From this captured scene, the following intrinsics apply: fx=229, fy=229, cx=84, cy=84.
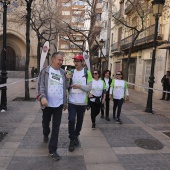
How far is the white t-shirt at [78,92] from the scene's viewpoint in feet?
14.9

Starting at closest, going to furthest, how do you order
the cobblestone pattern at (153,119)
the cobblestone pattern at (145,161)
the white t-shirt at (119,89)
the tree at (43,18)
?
the cobblestone pattern at (145,161) → the white t-shirt at (119,89) → the cobblestone pattern at (153,119) → the tree at (43,18)

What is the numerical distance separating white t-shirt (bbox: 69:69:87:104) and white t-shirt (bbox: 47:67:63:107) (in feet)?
1.43

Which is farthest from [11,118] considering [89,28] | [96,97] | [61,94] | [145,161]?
[89,28]

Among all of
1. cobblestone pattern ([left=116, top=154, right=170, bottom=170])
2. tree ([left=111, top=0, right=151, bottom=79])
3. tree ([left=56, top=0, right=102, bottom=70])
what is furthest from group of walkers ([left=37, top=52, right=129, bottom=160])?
tree ([left=56, top=0, right=102, bottom=70])

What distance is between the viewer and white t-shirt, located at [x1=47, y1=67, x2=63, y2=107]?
4066 millimetres

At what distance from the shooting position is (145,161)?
4219 millimetres

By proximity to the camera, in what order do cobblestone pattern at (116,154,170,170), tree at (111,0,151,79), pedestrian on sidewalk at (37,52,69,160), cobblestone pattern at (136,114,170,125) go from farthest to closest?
tree at (111,0,151,79) < cobblestone pattern at (136,114,170,125) < pedestrian on sidewalk at (37,52,69,160) < cobblestone pattern at (116,154,170,170)

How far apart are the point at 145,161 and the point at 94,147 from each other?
1126mm

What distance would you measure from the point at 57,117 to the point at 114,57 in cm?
2673

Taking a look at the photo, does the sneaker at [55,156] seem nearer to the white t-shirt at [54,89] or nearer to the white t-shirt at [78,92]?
the white t-shirt at [54,89]

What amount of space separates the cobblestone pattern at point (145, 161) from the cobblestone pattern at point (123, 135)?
665 millimetres

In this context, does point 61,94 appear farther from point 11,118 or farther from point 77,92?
point 11,118

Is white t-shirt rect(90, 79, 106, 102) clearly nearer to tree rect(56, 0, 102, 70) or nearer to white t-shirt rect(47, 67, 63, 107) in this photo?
white t-shirt rect(47, 67, 63, 107)

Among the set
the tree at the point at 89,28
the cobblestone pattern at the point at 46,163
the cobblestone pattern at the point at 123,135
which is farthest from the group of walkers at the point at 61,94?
the tree at the point at 89,28
